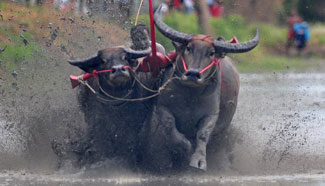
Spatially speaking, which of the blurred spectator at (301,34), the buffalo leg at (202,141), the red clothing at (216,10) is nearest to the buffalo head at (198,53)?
the buffalo leg at (202,141)

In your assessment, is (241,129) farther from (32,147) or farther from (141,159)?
(32,147)

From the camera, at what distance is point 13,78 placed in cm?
1406

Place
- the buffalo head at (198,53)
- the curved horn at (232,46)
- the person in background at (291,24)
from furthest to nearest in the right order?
the person in background at (291,24), the curved horn at (232,46), the buffalo head at (198,53)

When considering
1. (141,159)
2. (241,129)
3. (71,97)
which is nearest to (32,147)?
(71,97)

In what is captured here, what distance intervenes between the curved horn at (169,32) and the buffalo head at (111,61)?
32 centimetres

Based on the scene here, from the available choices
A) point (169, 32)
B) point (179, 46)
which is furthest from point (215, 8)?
point (179, 46)

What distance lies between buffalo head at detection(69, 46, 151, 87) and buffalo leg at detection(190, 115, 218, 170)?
109 cm

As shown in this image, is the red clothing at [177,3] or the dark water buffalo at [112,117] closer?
the dark water buffalo at [112,117]

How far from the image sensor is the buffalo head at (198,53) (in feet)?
37.8

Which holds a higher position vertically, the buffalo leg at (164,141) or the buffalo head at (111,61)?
the buffalo head at (111,61)

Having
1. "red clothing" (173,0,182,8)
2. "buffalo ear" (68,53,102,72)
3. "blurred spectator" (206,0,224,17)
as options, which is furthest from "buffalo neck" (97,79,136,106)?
"red clothing" (173,0,182,8)

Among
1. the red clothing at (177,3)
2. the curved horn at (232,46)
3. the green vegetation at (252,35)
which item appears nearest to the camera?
the curved horn at (232,46)

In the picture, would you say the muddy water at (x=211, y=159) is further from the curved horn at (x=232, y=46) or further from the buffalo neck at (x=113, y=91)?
the curved horn at (x=232, y=46)

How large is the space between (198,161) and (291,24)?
31.3 feet
